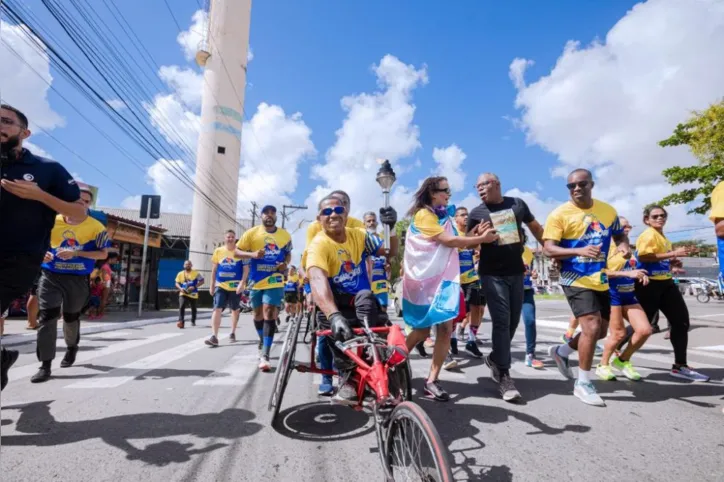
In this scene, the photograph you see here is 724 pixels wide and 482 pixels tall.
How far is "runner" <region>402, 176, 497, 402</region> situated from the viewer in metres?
3.29

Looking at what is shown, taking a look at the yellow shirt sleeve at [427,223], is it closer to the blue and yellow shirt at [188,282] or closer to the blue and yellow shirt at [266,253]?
the blue and yellow shirt at [266,253]

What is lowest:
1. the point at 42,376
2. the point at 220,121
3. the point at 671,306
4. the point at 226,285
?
the point at 42,376

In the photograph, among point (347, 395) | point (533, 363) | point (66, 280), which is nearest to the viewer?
point (347, 395)

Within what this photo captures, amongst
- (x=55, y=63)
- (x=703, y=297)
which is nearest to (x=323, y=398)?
(x=55, y=63)

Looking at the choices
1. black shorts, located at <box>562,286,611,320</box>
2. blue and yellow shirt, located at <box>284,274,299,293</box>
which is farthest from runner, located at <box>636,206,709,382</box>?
blue and yellow shirt, located at <box>284,274,299,293</box>

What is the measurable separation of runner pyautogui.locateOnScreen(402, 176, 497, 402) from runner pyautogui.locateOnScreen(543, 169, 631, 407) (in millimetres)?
754

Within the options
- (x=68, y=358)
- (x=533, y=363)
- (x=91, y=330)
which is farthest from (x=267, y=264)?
(x=91, y=330)

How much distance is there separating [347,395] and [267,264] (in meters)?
3.30

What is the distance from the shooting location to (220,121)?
96.5 feet

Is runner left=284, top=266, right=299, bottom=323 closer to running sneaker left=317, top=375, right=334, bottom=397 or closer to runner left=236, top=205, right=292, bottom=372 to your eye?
runner left=236, top=205, right=292, bottom=372

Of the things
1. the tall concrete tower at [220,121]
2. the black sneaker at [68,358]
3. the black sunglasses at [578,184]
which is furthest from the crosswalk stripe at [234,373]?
the tall concrete tower at [220,121]

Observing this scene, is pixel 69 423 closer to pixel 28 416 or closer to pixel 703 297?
pixel 28 416

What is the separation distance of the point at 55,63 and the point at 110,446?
8598 millimetres

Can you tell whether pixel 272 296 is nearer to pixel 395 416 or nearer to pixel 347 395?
pixel 347 395
